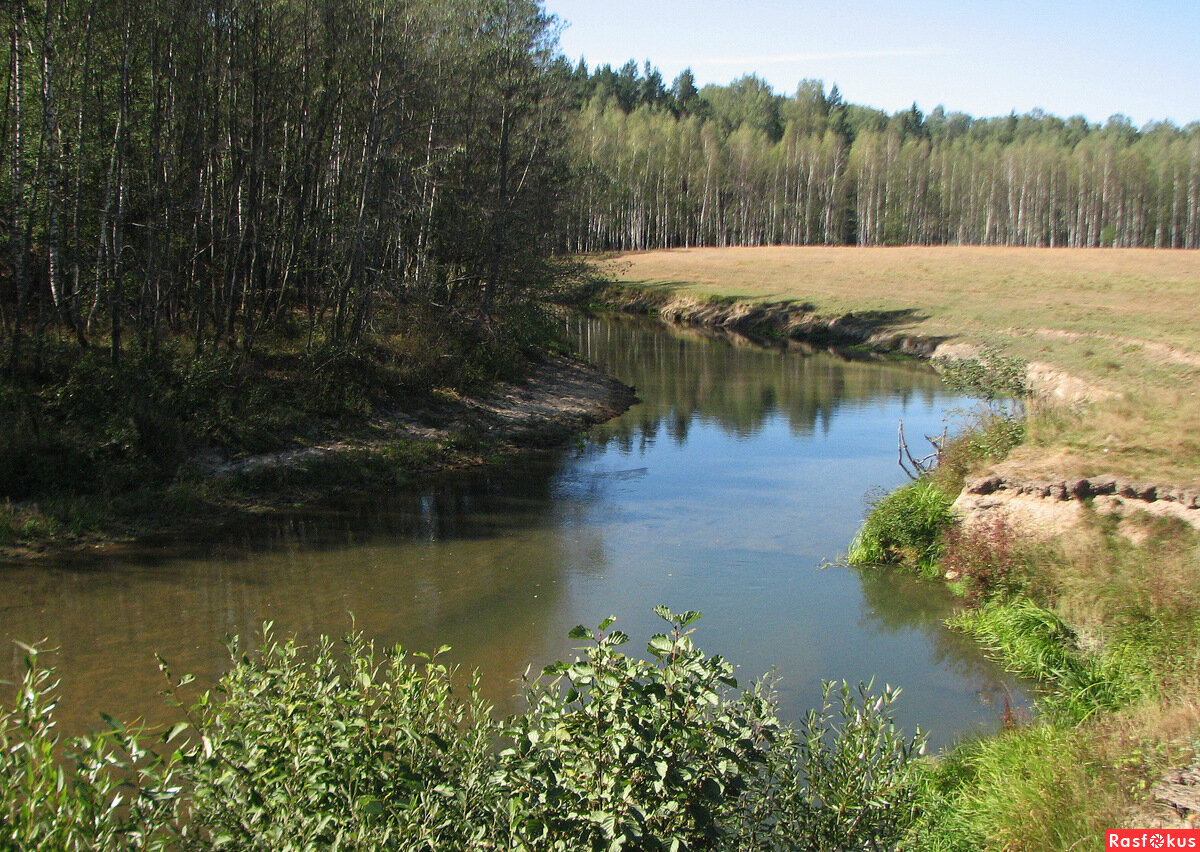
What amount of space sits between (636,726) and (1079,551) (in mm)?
8445

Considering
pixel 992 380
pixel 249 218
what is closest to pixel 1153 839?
pixel 992 380

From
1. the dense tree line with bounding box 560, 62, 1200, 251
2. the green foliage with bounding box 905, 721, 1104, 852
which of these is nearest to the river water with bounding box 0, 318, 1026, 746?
the green foliage with bounding box 905, 721, 1104, 852

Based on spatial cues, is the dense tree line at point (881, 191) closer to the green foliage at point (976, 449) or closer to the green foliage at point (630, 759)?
the green foliage at point (976, 449)

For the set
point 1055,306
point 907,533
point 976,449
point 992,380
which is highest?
point 1055,306

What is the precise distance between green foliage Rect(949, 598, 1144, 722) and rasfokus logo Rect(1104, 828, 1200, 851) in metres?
2.65

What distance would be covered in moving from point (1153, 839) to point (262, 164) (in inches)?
670

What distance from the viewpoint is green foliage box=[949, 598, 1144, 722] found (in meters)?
8.34

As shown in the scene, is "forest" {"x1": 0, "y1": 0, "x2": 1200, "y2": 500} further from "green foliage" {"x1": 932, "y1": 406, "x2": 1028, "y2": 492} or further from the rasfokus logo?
the rasfokus logo

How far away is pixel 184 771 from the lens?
13.3 feet

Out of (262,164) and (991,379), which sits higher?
(262,164)

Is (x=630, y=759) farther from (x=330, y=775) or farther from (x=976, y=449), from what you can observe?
(x=976, y=449)

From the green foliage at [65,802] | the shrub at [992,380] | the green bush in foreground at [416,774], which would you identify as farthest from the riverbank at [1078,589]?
the green foliage at [65,802]

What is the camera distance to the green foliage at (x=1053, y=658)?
328 inches

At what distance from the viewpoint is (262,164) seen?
1728cm
